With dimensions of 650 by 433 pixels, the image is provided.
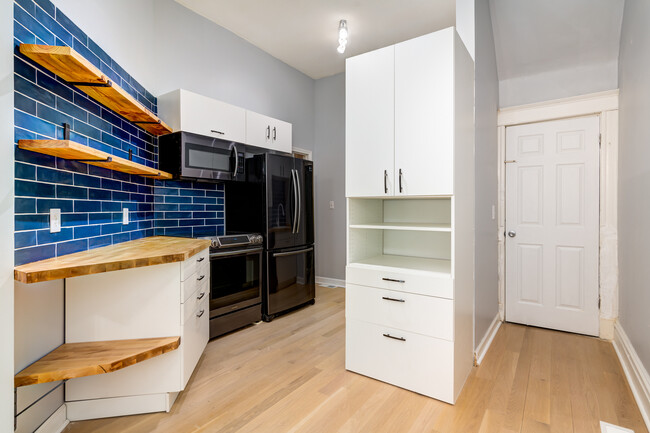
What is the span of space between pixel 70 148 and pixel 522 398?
8.91 ft

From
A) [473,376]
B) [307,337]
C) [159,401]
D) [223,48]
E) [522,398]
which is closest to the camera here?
[159,401]

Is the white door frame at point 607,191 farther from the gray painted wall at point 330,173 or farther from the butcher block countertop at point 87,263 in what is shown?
the butcher block countertop at point 87,263

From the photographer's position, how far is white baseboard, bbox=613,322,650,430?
1.78 metres

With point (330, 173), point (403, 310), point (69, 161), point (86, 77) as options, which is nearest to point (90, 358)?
point (69, 161)

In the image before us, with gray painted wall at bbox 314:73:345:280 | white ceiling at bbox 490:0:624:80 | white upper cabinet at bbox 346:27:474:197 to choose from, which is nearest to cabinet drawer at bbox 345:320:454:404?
white upper cabinet at bbox 346:27:474:197

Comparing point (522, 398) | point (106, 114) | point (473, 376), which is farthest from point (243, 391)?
point (106, 114)

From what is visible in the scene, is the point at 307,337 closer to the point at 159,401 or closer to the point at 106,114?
the point at 159,401

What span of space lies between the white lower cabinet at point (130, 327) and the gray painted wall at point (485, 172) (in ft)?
6.65

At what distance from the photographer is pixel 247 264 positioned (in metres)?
3.06

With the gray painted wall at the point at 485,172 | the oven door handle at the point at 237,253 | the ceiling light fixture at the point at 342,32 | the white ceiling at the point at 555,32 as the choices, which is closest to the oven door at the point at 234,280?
the oven door handle at the point at 237,253

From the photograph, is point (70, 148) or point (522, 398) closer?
point (70, 148)

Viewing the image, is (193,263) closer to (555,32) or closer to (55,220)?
(55,220)

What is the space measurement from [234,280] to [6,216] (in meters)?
1.85

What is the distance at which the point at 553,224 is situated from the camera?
10.1ft
